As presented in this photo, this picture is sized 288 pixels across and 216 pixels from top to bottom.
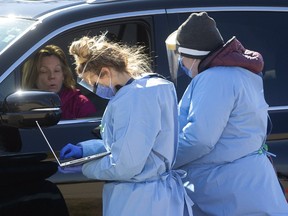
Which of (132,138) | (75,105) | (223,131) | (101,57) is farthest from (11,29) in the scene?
(223,131)

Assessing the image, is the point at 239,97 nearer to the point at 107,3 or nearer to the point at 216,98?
the point at 216,98

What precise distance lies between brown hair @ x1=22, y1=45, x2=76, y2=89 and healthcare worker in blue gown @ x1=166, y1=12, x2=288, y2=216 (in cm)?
72

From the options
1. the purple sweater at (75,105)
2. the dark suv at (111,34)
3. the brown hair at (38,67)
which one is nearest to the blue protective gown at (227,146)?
the dark suv at (111,34)

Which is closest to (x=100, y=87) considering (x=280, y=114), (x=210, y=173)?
(x=210, y=173)

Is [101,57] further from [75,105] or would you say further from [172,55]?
[75,105]

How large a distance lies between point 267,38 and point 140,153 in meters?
1.44

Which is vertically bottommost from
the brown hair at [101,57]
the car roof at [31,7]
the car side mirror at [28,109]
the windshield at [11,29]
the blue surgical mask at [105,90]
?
the car side mirror at [28,109]

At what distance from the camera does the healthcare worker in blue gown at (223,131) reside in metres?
3.32

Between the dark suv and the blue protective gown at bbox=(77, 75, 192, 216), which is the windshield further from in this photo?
the blue protective gown at bbox=(77, 75, 192, 216)

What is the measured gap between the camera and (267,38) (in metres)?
4.14

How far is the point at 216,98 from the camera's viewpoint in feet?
10.9

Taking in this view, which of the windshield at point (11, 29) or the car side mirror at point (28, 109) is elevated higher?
the windshield at point (11, 29)

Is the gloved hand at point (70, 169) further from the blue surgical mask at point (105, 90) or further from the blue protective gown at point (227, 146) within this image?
the blue protective gown at point (227, 146)

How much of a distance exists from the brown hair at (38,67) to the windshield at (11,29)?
13cm
